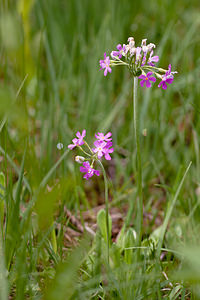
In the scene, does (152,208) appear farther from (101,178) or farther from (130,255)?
(130,255)

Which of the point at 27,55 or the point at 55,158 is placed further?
the point at 27,55

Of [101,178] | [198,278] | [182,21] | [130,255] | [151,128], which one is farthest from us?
[182,21]

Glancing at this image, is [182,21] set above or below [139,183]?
above

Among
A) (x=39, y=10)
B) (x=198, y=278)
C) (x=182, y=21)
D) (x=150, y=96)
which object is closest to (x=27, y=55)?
(x=39, y=10)

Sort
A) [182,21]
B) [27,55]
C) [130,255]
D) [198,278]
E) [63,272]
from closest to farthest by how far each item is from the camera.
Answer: [198,278]
[63,272]
[130,255]
[27,55]
[182,21]

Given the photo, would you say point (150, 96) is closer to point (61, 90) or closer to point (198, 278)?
point (61, 90)

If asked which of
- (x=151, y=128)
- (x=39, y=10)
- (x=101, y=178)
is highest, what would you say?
(x=39, y=10)

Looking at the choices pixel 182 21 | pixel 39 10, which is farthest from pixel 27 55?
pixel 182 21
